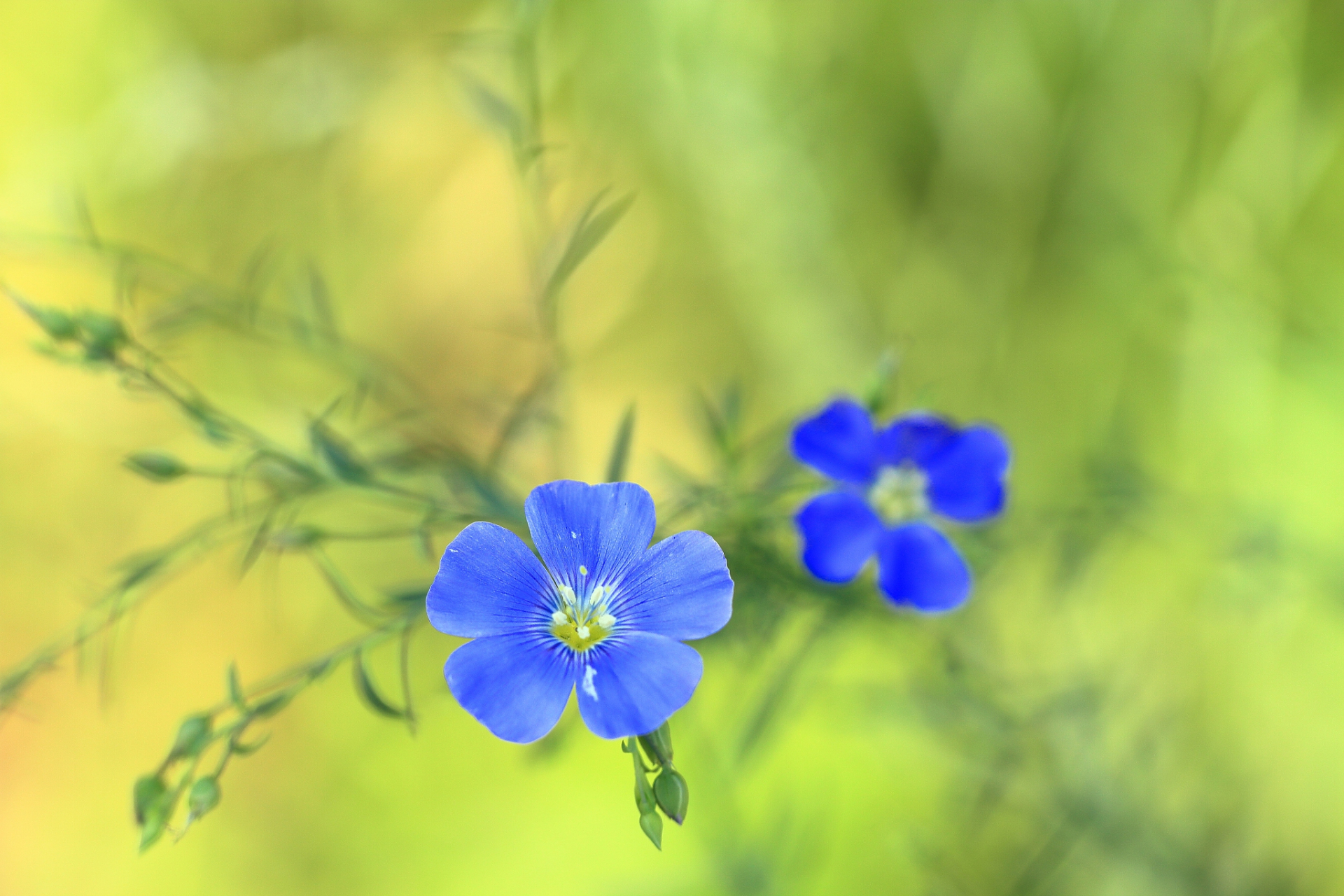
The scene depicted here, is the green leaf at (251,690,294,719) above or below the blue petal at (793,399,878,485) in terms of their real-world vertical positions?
below

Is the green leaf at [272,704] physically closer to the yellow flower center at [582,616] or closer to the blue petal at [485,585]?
the blue petal at [485,585]

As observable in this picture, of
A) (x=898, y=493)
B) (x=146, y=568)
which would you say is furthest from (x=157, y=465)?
(x=898, y=493)

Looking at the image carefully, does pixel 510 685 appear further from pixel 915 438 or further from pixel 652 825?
pixel 915 438

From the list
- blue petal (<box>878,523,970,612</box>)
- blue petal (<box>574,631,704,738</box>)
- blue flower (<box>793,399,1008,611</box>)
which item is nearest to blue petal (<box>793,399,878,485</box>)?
blue flower (<box>793,399,1008,611</box>)

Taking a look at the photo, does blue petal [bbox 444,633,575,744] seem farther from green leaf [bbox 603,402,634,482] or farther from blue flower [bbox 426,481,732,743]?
green leaf [bbox 603,402,634,482]

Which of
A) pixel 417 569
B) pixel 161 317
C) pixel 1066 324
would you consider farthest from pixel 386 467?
pixel 1066 324

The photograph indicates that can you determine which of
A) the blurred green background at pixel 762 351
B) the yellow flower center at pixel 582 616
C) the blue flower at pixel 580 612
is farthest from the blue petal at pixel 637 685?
the blurred green background at pixel 762 351
